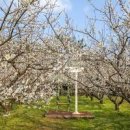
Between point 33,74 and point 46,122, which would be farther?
point 46,122

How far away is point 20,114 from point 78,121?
9.49ft

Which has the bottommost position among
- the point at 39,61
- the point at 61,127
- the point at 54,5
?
the point at 61,127

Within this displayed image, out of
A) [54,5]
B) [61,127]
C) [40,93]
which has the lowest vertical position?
[61,127]

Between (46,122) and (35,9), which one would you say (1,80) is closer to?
(35,9)

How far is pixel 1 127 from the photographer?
1614 centimetres

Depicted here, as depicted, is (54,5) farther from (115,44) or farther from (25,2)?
(115,44)

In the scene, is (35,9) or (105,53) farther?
(105,53)

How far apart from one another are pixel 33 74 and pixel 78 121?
21.8ft

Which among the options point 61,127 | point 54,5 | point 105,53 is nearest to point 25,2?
point 54,5

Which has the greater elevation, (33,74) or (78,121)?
(33,74)

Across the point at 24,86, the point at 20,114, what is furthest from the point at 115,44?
Result: the point at 20,114

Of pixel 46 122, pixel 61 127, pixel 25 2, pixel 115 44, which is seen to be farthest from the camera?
Result: pixel 46 122

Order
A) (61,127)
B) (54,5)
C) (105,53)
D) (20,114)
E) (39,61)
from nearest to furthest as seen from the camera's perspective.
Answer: (54,5) < (105,53) < (39,61) < (61,127) < (20,114)

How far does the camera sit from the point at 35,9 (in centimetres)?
893
